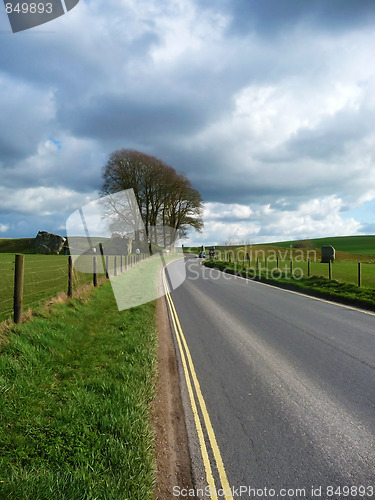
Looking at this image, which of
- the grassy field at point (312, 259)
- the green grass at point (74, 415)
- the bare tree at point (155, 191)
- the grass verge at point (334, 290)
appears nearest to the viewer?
the green grass at point (74, 415)

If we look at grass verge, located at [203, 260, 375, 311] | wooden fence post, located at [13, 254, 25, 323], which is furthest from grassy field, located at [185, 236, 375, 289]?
wooden fence post, located at [13, 254, 25, 323]

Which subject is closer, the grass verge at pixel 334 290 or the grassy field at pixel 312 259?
the grass verge at pixel 334 290

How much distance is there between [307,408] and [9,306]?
31.8ft

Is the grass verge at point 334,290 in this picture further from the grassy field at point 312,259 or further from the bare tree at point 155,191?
the bare tree at point 155,191

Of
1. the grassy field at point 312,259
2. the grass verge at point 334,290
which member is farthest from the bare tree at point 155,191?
the grass verge at point 334,290

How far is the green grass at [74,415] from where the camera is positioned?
3.04m

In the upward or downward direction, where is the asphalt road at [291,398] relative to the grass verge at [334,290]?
downward

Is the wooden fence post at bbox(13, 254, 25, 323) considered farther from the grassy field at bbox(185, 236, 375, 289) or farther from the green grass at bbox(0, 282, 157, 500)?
the grassy field at bbox(185, 236, 375, 289)

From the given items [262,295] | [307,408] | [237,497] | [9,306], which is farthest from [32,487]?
[262,295]

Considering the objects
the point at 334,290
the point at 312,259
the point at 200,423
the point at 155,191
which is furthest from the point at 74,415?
the point at 312,259

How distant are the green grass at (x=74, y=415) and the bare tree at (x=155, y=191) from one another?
120 ft

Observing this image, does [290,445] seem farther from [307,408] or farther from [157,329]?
[157,329]

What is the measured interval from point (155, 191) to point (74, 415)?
142 ft

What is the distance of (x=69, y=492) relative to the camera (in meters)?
2.92
